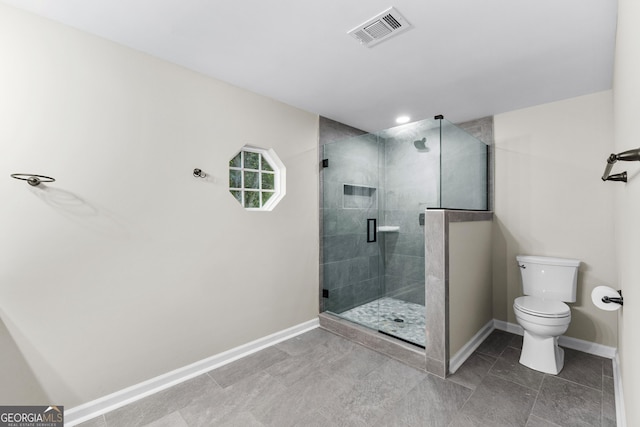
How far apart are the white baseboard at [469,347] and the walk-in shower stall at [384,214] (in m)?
0.33

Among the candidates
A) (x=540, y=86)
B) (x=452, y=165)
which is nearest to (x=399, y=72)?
(x=452, y=165)

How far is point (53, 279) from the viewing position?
64.7 inches

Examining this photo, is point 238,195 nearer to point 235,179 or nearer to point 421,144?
point 235,179

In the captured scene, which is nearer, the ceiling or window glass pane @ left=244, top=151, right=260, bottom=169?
the ceiling

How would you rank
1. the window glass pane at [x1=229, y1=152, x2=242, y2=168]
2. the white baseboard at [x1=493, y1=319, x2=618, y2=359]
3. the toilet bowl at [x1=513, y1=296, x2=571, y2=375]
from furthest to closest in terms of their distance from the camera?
1. the window glass pane at [x1=229, y1=152, x2=242, y2=168]
2. the white baseboard at [x1=493, y1=319, x2=618, y2=359]
3. the toilet bowl at [x1=513, y1=296, x2=571, y2=375]

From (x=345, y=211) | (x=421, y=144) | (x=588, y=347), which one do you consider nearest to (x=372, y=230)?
(x=345, y=211)

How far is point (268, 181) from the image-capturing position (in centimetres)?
279

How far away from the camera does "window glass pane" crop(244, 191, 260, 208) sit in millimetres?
2615

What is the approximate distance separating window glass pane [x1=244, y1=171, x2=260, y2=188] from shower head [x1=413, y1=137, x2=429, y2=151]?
59.9 inches

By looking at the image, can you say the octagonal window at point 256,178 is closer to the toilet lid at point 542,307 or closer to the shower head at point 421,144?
the shower head at point 421,144

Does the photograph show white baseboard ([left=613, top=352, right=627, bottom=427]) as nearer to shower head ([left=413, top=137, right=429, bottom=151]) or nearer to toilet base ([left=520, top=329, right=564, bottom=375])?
toilet base ([left=520, top=329, right=564, bottom=375])

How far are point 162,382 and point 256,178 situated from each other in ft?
5.75

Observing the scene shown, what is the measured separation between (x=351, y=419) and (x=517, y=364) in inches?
59.2

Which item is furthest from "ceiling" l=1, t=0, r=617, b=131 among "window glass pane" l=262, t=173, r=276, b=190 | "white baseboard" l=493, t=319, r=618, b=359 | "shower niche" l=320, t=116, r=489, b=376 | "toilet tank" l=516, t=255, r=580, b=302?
"white baseboard" l=493, t=319, r=618, b=359
